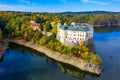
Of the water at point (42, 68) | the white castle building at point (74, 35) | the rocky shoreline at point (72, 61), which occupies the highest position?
the white castle building at point (74, 35)

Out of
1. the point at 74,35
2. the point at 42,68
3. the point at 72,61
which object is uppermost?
the point at 74,35

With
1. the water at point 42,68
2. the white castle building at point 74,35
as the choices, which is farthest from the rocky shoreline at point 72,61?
the white castle building at point 74,35

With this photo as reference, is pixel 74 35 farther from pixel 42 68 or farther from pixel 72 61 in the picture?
pixel 42 68

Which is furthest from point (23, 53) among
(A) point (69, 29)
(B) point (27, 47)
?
(A) point (69, 29)

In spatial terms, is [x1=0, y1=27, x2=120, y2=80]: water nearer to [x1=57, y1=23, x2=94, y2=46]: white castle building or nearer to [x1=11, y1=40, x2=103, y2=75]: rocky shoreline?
[x1=11, y1=40, x2=103, y2=75]: rocky shoreline

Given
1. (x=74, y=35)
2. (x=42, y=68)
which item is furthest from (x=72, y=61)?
(x=74, y=35)

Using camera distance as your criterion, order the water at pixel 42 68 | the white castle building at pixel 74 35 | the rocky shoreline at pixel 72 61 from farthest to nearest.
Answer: the white castle building at pixel 74 35 → the rocky shoreline at pixel 72 61 → the water at pixel 42 68

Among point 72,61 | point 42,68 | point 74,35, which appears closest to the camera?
point 42,68

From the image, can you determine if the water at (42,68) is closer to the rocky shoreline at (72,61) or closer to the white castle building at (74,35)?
the rocky shoreline at (72,61)

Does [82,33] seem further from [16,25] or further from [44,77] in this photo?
[16,25]
